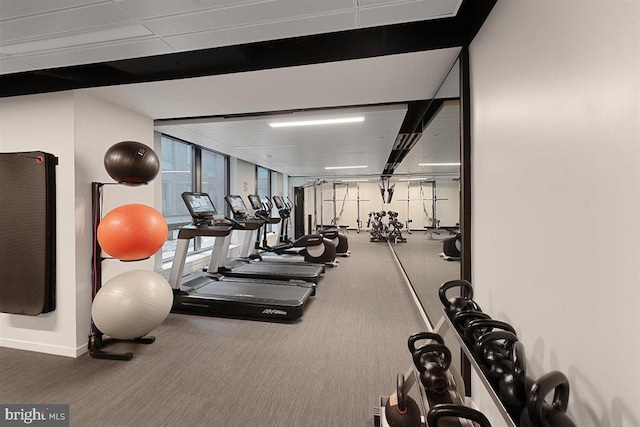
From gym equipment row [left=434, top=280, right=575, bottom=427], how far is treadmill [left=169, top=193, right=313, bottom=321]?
→ 249 cm

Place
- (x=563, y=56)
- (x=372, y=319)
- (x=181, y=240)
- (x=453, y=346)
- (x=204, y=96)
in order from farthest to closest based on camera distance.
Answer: (x=181, y=240), (x=372, y=319), (x=204, y=96), (x=453, y=346), (x=563, y=56)

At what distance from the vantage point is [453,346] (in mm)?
2289

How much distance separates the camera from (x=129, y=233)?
2.27m

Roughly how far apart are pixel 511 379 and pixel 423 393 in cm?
67

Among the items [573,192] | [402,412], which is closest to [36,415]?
[402,412]

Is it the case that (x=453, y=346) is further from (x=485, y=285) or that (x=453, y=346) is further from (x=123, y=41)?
(x=123, y=41)

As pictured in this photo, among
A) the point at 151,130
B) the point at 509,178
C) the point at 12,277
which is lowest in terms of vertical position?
the point at 12,277

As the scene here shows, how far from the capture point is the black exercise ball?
7.89 ft

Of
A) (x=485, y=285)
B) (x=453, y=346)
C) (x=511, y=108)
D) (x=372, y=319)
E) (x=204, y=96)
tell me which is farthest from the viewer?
(x=372, y=319)

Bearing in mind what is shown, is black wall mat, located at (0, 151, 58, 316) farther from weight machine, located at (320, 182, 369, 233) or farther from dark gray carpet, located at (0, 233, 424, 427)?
weight machine, located at (320, 182, 369, 233)

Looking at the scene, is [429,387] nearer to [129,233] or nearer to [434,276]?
[434,276]

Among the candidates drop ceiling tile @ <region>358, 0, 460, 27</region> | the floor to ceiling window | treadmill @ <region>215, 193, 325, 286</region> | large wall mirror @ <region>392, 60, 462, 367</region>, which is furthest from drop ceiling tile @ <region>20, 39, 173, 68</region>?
treadmill @ <region>215, 193, 325, 286</region>

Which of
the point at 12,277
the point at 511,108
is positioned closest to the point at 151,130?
the point at 12,277

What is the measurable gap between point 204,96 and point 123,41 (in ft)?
2.95
